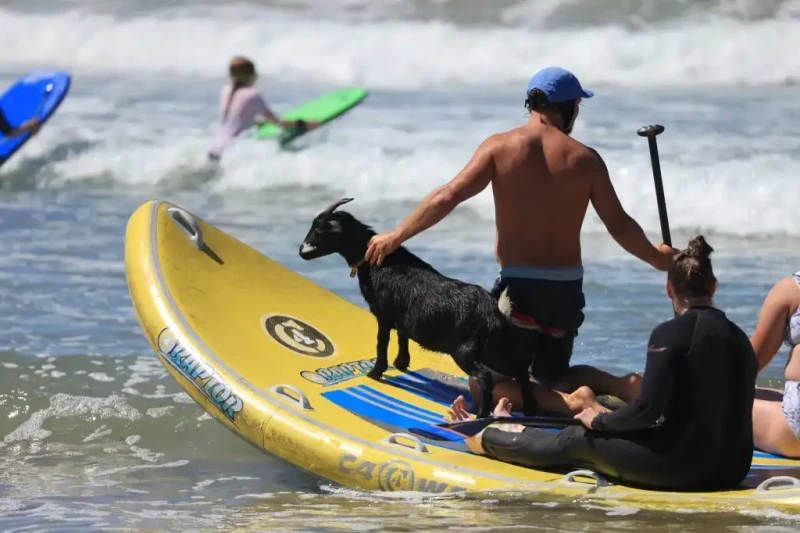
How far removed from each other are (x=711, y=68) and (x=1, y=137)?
1000 centimetres

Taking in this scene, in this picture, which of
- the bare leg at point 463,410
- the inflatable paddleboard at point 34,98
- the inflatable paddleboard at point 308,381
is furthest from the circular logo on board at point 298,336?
the inflatable paddleboard at point 34,98

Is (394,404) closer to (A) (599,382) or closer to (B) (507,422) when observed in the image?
(B) (507,422)

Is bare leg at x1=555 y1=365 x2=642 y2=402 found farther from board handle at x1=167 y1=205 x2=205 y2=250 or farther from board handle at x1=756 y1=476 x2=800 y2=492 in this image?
board handle at x1=167 y1=205 x2=205 y2=250

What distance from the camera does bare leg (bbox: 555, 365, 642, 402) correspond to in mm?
4805

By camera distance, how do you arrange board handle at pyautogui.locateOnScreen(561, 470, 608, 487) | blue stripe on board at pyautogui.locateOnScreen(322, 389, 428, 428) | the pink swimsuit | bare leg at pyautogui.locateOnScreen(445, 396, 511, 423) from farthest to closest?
the pink swimsuit, blue stripe on board at pyautogui.locateOnScreen(322, 389, 428, 428), bare leg at pyautogui.locateOnScreen(445, 396, 511, 423), board handle at pyautogui.locateOnScreen(561, 470, 608, 487)

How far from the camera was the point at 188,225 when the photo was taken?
5832 millimetres

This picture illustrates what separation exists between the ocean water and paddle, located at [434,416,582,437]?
0.31m

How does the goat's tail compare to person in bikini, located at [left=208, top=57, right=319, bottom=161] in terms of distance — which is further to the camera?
person in bikini, located at [left=208, top=57, right=319, bottom=161]

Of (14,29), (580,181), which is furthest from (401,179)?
(14,29)

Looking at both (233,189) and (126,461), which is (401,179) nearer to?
(233,189)

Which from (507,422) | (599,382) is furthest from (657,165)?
(507,422)

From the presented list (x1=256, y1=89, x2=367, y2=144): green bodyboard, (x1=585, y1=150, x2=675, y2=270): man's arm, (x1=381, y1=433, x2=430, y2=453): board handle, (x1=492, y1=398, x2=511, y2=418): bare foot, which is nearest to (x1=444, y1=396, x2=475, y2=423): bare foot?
(x1=492, y1=398, x2=511, y2=418): bare foot

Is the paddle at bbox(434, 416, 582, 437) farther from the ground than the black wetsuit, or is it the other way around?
the black wetsuit

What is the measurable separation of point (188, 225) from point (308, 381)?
3.76 feet
